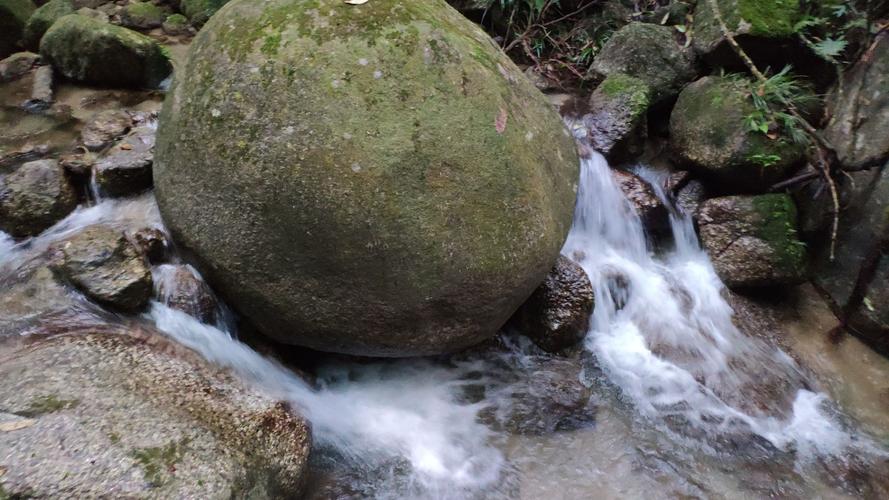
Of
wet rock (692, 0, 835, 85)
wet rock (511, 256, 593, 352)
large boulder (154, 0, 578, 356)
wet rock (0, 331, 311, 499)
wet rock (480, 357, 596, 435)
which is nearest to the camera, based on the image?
wet rock (0, 331, 311, 499)

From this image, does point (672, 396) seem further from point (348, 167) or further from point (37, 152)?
point (37, 152)

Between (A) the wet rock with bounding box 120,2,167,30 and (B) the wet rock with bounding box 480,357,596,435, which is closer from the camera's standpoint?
(B) the wet rock with bounding box 480,357,596,435

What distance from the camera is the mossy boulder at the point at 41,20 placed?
20.9ft

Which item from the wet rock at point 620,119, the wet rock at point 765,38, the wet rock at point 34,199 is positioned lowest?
the wet rock at point 34,199

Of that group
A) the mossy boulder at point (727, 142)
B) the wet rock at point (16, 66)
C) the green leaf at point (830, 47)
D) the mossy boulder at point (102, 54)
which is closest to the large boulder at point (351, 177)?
the mossy boulder at point (727, 142)

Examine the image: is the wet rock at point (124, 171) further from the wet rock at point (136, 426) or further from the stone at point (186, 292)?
the wet rock at point (136, 426)

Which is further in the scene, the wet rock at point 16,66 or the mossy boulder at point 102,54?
the wet rock at point 16,66

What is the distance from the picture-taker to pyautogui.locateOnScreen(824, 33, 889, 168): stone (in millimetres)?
3885

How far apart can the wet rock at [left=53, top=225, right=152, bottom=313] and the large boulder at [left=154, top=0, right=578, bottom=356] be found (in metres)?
0.26

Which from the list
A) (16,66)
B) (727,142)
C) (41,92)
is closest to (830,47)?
(727,142)

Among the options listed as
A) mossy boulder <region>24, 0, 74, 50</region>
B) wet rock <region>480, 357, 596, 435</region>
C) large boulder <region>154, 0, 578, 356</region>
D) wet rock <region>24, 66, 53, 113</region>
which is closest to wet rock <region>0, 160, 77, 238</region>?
large boulder <region>154, 0, 578, 356</region>

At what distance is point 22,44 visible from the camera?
6.54 metres

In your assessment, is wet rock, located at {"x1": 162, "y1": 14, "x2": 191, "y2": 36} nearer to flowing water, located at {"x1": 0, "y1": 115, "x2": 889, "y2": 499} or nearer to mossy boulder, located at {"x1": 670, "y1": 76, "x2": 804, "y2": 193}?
flowing water, located at {"x1": 0, "y1": 115, "x2": 889, "y2": 499}

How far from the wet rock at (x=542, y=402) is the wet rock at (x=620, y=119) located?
6.74ft
